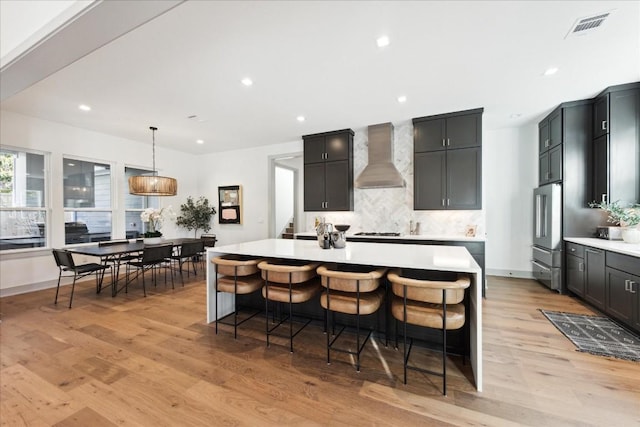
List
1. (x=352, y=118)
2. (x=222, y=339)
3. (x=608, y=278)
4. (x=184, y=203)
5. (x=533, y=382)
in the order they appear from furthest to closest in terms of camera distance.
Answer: (x=184, y=203), (x=352, y=118), (x=608, y=278), (x=222, y=339), (x=533, y=382)

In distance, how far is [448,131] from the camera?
14.6 ft

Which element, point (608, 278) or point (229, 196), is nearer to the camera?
point (608, 278)

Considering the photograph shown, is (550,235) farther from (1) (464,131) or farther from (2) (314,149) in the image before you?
(2) (314,149)

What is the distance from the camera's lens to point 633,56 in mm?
2775

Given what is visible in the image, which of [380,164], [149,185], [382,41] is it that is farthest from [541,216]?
[149,185]

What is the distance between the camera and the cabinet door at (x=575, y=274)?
11.7 feet

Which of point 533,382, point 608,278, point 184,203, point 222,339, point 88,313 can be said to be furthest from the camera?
point 184,203

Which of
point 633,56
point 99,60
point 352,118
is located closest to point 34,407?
point 99,60

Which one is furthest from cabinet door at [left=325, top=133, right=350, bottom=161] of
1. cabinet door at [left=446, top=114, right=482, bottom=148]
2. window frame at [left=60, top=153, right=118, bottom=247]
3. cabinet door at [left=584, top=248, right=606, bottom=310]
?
window frame at [left=60, top=153, right=118, bottom=247]

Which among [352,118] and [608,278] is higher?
[352,118]

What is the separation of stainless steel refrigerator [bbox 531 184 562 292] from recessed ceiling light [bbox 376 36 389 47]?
11.4 feet

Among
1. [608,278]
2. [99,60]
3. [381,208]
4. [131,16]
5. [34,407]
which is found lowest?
[34,407]

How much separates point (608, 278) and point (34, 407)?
5.34m

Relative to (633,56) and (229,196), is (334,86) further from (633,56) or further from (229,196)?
(229,196)
